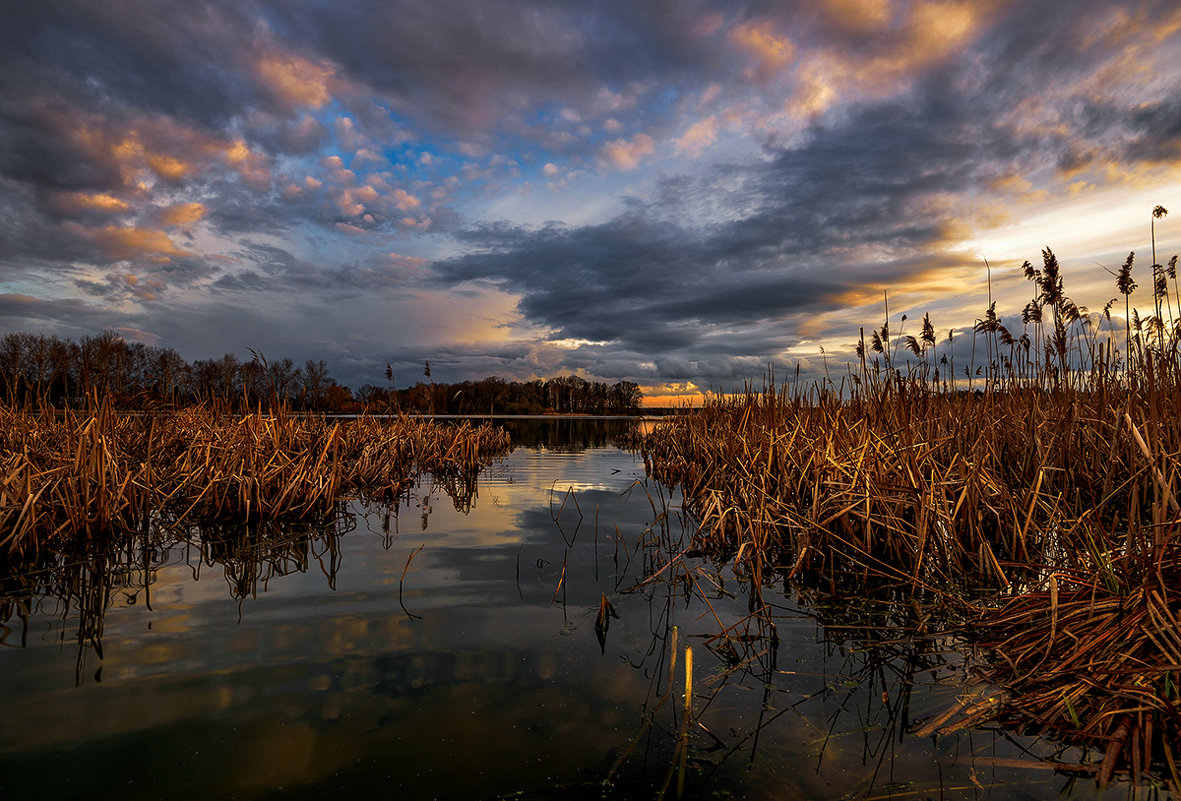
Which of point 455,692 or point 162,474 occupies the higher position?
point 162,474

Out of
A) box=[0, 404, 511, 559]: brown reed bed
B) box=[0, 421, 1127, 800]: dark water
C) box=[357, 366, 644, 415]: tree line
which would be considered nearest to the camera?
box=[0, 421, 1127, 800]: dark water

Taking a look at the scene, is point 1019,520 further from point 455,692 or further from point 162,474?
point 162,474

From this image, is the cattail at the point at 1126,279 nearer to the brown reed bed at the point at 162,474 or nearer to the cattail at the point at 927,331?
the cattail at the point at 927,331

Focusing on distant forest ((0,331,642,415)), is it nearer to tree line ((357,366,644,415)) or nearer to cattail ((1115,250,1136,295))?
cattail ((1115,250,1136,295))

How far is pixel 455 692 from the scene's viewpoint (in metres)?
2.98

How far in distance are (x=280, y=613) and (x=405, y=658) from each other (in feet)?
4.77

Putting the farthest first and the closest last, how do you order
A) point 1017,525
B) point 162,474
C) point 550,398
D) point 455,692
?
point 550,398
point 162,474
point 1017,525
point 455,692

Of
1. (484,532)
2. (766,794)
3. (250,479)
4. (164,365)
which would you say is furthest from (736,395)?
(164,365)

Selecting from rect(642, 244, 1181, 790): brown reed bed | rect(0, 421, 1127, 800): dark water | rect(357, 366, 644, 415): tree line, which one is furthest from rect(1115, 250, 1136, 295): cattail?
rect(357, 366, 644, 415): tree line

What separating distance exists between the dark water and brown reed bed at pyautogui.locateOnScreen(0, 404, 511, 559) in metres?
0.76

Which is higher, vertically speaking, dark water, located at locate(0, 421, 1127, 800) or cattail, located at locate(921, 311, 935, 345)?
cattail, located at locate(921, 311, 935, 345)

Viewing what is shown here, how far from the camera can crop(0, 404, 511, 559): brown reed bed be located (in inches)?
222

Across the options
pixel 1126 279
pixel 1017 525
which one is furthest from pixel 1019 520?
pixel 1126 279

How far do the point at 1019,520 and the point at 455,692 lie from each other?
4867 mm
